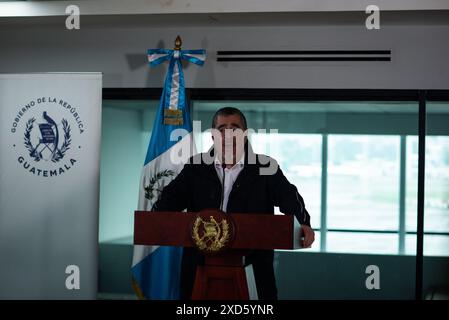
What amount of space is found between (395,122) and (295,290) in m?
1.67

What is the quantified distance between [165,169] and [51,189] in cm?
87

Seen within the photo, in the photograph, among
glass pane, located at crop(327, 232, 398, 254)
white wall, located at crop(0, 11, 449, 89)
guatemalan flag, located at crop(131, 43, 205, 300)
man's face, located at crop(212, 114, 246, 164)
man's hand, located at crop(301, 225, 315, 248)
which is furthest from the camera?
glass pane, located at crop(327, 232, 398, 254)

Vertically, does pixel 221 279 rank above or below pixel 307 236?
below

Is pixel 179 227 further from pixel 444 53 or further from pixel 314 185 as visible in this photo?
pixel 444 53

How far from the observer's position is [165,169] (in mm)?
5152

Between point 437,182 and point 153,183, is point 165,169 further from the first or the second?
point 437,182

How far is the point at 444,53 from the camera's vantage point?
17.9 ft

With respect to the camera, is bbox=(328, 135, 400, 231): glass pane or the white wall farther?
bbox=(328, 135, 400, 231): glass pane

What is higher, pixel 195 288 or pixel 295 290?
pixel 195 288

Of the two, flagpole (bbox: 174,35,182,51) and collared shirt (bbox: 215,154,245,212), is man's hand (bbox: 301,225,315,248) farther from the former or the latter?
flagpole (bbox: 174,35,182,51)

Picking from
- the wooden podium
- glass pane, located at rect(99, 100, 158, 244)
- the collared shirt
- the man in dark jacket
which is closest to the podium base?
the wooden podium

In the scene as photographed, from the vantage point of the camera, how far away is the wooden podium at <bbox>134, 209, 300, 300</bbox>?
2836 mm

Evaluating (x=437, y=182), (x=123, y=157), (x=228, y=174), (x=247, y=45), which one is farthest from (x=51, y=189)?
(x=437, y=182)
